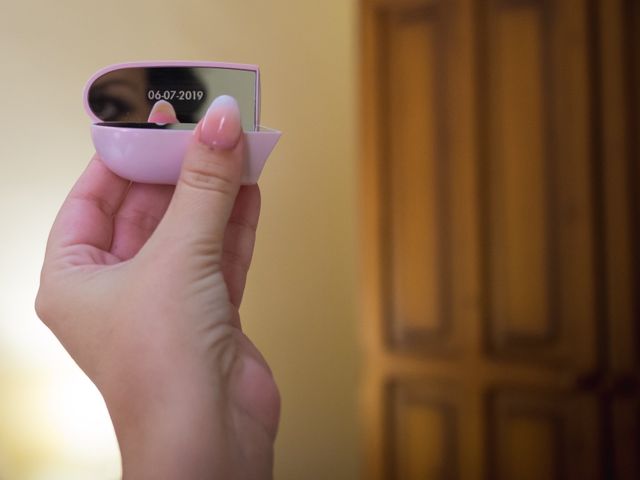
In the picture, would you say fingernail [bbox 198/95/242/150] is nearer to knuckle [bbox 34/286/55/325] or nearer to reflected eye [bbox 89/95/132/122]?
reflected eye [bbox 89/95/132/122]

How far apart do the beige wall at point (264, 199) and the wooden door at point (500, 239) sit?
0.22 metres

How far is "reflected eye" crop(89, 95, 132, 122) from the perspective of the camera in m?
0.69

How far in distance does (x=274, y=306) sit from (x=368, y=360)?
1.04ft

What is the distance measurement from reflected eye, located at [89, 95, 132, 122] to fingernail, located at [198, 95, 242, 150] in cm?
13

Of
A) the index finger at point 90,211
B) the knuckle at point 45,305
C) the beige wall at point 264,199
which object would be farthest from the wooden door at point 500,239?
the knuckle at point 45,305

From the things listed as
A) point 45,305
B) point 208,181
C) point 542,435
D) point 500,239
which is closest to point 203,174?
point 208,181

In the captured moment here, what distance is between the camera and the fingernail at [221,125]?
1.99 feet

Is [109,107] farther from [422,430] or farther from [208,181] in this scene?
[422,430]

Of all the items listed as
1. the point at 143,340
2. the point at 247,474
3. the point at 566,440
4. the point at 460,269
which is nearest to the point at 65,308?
the point at 143,340

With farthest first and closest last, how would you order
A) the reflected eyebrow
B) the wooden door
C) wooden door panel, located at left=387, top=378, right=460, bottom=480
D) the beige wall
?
1. wooden door panel, located at left=387, top=378, right=460, bottom=480
2. the wooden door
3. the beige wall
4. the reflected eyebrow

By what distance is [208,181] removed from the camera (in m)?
0.62

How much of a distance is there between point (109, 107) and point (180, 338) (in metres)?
0.28

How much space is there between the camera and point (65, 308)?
64cm

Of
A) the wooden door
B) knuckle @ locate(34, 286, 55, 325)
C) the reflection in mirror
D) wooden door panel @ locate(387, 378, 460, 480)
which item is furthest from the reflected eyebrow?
wooden door panel @ locate(387, 378, 460, 480)
